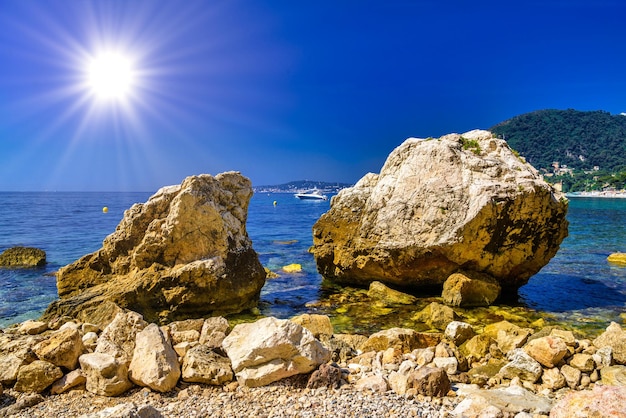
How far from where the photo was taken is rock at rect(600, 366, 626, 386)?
7.04m

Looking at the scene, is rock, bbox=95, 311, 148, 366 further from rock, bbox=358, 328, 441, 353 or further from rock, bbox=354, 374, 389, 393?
rock, bbox=358, 328, 441, 353

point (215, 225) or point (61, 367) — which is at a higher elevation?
point (215, 225)

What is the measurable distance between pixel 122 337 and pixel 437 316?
8658mm

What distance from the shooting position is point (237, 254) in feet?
43.8

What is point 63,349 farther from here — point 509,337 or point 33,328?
point 509,337

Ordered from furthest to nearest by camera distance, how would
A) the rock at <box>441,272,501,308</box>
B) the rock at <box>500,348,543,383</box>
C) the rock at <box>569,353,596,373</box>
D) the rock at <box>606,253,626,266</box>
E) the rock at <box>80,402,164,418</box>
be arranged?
the rock at <box>606,253,626,266</box> → the rock at <box>441,272,501,308</box> → the rock at <box>569,353,596,373</box> → the rock at <box>500,348,543,383</box> → the rock at <box>80,402,164,418</box>

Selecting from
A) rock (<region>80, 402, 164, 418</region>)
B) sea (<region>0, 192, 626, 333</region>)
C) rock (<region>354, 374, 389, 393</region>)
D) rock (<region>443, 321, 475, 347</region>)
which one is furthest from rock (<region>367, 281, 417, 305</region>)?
rock (<region>80, 402, 164, 418</region>)

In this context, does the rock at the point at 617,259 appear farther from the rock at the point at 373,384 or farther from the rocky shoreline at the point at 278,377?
the rock at the point at 373,384

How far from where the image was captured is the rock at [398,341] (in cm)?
873

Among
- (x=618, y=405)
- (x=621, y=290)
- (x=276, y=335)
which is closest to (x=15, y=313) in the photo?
(x=276, y=335)

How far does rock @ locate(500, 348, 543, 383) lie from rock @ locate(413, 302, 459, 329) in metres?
4.08

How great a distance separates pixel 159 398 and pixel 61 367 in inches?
82.4

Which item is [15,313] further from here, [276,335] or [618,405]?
[618,405]

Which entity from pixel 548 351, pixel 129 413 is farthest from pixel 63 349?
pixel 548 351
